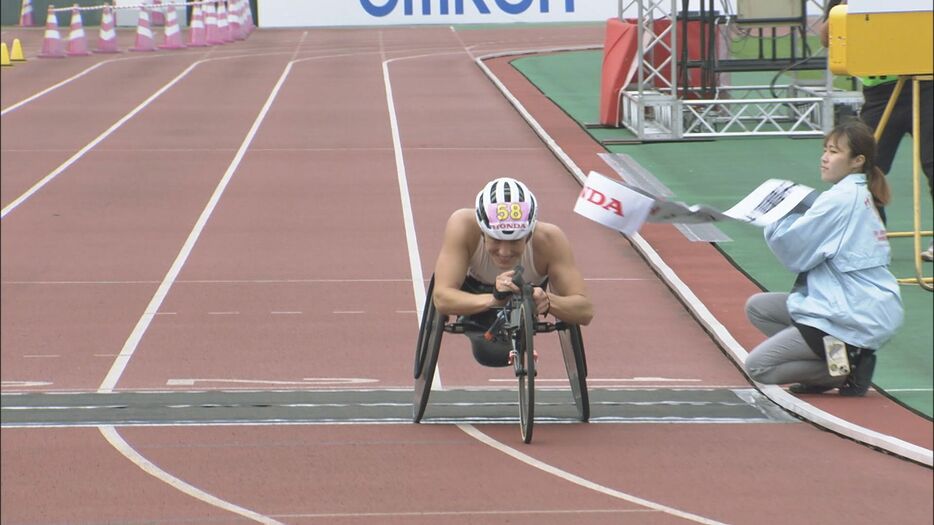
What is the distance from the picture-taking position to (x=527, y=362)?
25.5 feet

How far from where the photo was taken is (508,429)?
27.6 ft

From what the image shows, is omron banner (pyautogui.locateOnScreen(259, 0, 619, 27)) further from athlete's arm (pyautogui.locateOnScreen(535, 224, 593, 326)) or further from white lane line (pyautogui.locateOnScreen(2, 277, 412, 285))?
athlete's arm (pyautogui.locateOnScreen(535, 224, 593, 326))

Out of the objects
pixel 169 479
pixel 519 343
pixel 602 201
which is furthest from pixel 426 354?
pixel 602 201

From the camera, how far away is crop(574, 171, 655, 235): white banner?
362cm

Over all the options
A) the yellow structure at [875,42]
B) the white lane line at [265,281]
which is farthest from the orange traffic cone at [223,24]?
the yellow structure at [875,42]

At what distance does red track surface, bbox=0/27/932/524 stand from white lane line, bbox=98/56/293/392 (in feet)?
0.19

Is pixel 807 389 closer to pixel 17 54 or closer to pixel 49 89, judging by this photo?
pixel 49 89

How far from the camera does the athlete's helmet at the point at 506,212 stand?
761 centimetres

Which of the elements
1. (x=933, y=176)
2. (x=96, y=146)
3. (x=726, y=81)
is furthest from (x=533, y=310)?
(x=726, y=81)

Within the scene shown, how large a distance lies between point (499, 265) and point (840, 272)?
193 centimetres

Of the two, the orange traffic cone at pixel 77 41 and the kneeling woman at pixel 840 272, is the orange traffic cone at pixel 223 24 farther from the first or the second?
the kneeling woman at pixel 840 272

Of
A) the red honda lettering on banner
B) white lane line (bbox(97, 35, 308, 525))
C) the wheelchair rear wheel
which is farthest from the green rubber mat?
the red honda lettering on banner

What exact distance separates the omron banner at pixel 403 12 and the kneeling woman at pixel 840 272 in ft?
91.2

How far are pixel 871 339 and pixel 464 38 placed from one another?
118 feet
